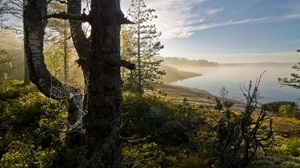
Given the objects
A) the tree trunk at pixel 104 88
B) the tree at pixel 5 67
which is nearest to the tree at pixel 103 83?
the tree trunk at pixel 104 88

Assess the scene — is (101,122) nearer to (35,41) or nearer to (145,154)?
(35,41)

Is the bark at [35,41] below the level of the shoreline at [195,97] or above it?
above

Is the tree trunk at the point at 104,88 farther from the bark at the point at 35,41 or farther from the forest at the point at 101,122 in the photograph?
the bark at the point at 35,41

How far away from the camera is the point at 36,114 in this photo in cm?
1294

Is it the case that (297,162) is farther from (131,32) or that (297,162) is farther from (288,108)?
(288,108)

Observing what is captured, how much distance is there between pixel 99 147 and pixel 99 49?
1.49 metres

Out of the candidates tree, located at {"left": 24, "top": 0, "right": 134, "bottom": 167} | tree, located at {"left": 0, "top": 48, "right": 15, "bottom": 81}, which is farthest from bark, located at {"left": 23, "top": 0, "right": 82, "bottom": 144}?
tree, located at {"left": 0, "top": 48, "right": 15, "bottom": 81}

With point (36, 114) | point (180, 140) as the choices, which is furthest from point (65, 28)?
point (180, 140)

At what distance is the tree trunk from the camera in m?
4.25

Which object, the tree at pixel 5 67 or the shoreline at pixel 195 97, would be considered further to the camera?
the shoreline at pixel 195 97

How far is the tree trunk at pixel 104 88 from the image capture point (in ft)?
14.0

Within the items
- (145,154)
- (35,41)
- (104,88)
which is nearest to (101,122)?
(104,88)

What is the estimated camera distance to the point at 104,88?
4.38 meters

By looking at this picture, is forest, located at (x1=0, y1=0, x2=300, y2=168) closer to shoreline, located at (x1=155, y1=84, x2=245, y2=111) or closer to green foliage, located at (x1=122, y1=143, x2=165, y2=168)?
green foliage, located at (x1=122, y1=143, x2=165, y2=168)
